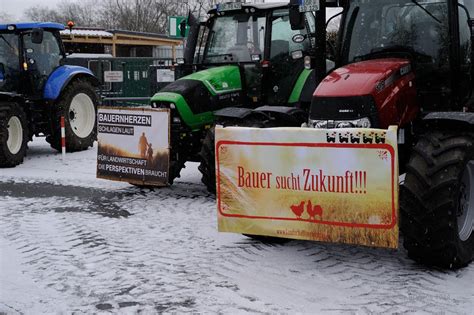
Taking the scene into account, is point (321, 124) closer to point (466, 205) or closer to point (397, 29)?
point (397, 29)

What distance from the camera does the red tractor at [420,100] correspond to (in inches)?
196

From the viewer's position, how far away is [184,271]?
5449 mm

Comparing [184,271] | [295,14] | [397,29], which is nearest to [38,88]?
[295,14]

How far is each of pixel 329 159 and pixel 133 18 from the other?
57815 millimetres

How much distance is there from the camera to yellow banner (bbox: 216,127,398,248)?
4980 millimetres

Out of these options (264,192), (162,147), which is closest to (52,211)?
(162,147)

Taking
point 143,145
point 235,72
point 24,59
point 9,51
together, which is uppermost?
point 9,51

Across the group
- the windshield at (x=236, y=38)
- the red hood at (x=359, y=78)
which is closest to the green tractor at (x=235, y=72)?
the windshield at (x=236, y=38)

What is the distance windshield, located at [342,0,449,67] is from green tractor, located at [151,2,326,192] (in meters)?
2.17

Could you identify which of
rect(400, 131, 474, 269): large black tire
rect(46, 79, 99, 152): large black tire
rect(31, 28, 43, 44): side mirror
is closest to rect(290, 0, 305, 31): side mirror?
rect(400, 131, 474, 269): large black tire

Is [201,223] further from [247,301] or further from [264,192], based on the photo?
[247,301]

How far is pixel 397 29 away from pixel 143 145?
395cm

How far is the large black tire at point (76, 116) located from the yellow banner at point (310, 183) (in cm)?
788

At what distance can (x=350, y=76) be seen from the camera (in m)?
5.80
